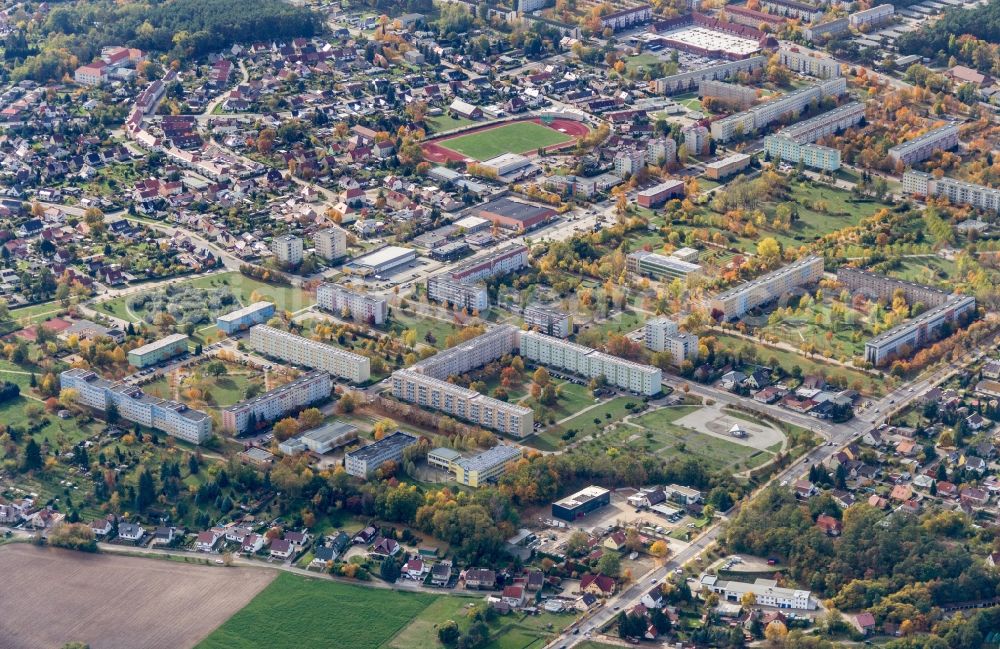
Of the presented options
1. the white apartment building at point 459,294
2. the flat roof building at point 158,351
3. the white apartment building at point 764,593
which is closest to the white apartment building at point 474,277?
the white apartment building at point 459,294

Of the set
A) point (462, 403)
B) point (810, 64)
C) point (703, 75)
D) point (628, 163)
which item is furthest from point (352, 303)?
point (810, 64)

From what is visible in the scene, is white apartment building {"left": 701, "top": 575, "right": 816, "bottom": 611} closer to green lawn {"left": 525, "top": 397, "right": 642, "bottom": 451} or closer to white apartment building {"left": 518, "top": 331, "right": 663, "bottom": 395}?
green lawn {"left": 525, "top": 397, "right": 642, "bottom": 451}

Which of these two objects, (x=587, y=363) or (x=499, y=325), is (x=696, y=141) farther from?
(x=587, y=363)

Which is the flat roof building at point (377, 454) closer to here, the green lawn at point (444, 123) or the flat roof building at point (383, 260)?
the flat roof building at point (383, 260)

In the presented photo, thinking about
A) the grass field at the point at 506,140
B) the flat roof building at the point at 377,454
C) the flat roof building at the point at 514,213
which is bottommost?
the grass field at the point at 506,140

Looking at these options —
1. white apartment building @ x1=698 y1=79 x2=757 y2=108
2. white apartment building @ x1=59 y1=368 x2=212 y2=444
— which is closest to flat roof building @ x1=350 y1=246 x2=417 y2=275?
white apartment building @ x1=59 y1=368 x2=212 y2=444

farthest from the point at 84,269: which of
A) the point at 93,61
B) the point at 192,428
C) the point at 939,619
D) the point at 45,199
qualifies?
the point at 939,619
